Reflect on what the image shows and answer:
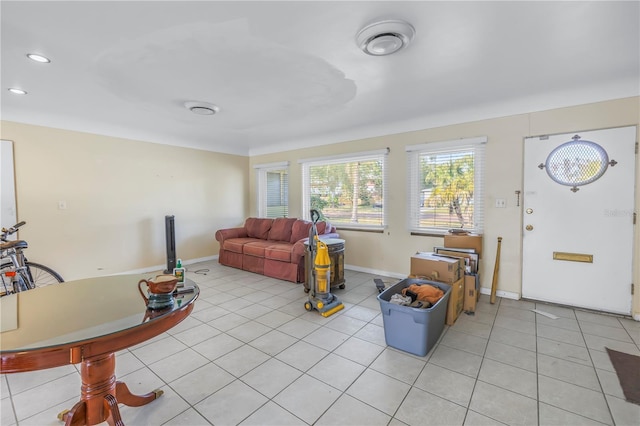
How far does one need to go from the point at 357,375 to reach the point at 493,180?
9.69 ft

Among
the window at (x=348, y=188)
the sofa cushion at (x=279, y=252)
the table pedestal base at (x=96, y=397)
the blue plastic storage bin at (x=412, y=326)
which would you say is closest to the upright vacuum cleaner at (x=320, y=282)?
the blue plastic storage bin at (x=412, y=326)

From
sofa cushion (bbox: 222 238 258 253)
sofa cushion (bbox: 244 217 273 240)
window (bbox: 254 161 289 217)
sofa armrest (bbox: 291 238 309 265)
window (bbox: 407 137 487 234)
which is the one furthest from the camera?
window (bbox: 254 161 289 217)

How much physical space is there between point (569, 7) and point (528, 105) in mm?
1793

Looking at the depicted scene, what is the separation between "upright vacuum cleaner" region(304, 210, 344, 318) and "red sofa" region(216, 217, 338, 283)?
2.81ft

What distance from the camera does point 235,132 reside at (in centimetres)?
483

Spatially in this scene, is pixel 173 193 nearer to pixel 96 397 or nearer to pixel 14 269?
pixel 14 269

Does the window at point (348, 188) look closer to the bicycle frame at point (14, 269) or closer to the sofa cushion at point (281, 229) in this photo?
the sofa cushion at point (281, 229)

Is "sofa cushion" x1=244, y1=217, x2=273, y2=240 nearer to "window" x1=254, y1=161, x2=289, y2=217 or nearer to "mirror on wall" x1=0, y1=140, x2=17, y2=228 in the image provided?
"window" x1=254, y1=161, x2=289, y2=217

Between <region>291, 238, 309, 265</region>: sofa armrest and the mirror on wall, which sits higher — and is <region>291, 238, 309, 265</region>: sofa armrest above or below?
below

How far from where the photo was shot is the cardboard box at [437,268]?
9.25 ft

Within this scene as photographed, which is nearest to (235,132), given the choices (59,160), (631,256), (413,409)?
(59,160)

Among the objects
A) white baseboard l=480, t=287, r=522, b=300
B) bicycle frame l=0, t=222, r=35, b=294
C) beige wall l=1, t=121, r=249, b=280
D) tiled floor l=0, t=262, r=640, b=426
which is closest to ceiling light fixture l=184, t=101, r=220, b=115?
beige wall l=1, t=121, r=249, b=280

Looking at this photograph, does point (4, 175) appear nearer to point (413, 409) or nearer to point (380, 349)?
point (380, 349)

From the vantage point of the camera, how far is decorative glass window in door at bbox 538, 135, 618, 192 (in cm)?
298
